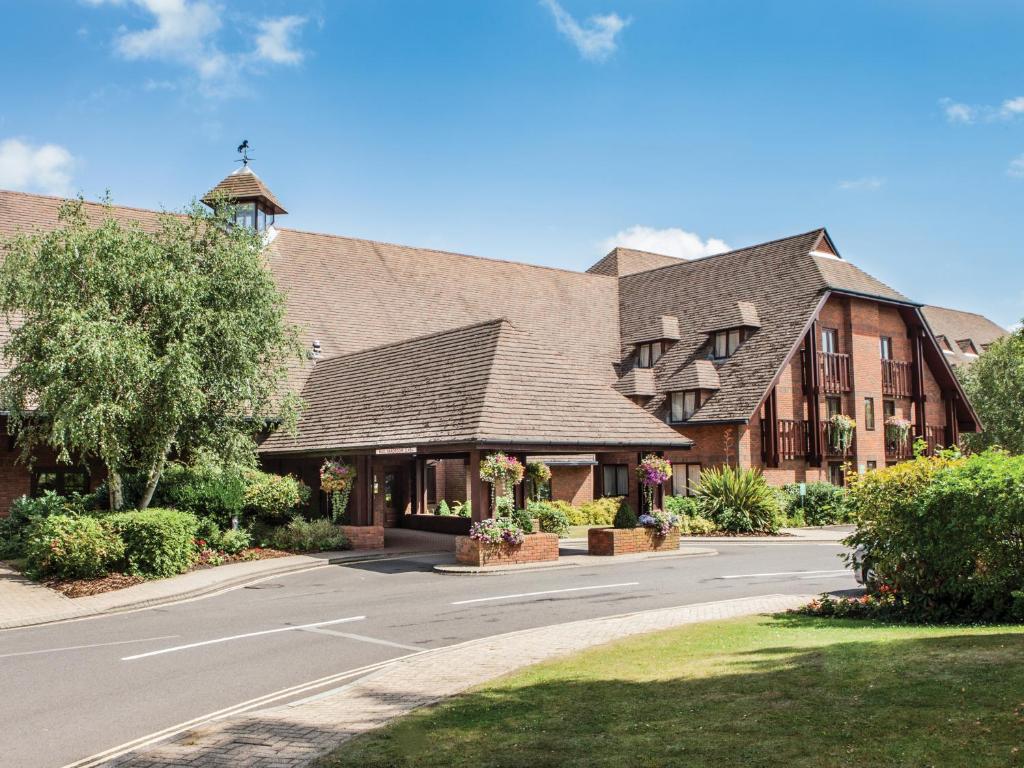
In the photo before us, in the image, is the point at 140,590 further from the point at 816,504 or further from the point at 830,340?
the point at 830,340

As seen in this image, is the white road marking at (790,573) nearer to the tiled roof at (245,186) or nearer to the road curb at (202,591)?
the road curb at (202,591)

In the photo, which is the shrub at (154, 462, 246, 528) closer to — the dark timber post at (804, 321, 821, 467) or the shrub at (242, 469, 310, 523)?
the shrub at (242, 469, 310, 523)

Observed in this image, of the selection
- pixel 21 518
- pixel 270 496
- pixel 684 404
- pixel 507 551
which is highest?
pixel 684 404

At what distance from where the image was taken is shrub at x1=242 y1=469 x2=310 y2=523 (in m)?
23.8

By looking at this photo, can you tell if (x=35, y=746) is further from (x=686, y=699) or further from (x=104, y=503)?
(x=104, y=503)

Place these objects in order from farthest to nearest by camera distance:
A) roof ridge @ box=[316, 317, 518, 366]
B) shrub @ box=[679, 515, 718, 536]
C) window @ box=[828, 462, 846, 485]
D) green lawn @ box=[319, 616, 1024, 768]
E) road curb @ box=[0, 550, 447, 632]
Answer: window @ box=[828, 462, 846, 485] < shrub @ box=[679, 515, 718, 536] < roof ridge @ box=[316, 317, 518, 366] < road curb @ box=[0, 550, 447, 632] < green lawn @ box=[319, 616, 1024, 768]

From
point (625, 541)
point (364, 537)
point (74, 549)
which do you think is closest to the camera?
point (74, 549)

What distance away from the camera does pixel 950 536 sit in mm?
11516

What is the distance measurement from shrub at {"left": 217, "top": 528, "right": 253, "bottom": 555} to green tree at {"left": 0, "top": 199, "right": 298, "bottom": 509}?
6.34ft

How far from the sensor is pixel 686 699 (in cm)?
754

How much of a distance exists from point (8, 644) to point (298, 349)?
468 inches

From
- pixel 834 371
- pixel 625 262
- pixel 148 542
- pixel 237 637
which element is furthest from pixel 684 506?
pixel 625 262

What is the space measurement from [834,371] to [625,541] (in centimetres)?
1782

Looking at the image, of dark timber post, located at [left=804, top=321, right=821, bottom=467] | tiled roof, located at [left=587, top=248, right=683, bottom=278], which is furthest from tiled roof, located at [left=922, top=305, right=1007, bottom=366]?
dark timber post, located at [left=804, top=321, right=821, bottom=467]
